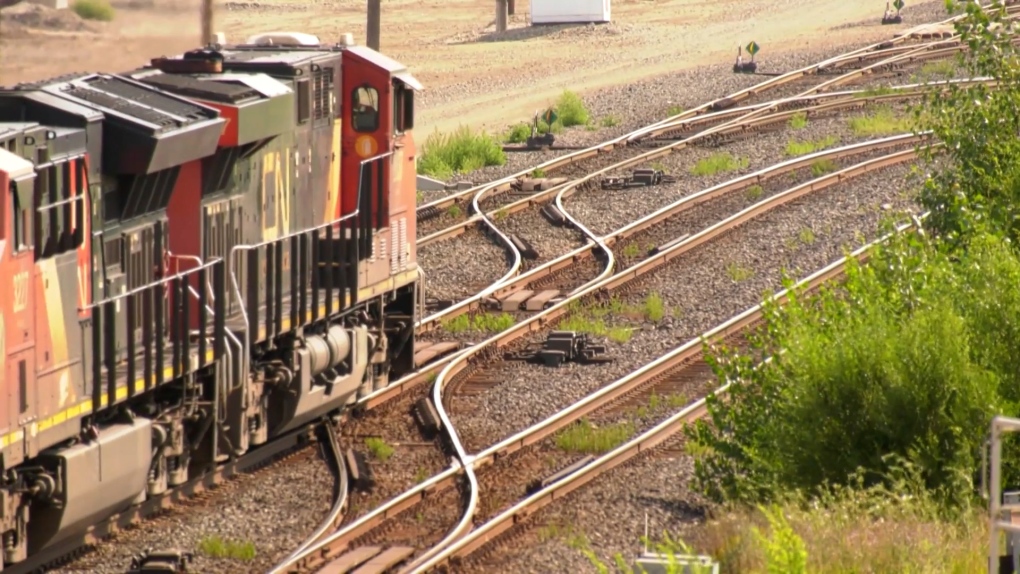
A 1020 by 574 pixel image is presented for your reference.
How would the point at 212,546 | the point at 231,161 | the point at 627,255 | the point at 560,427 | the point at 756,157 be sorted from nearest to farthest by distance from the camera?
the point at 212,546 < the point at 231,161 < the point at 560,427 < the point at 627,255 < the point at 756,157

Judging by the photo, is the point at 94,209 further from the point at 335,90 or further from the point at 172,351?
the point at 335,90

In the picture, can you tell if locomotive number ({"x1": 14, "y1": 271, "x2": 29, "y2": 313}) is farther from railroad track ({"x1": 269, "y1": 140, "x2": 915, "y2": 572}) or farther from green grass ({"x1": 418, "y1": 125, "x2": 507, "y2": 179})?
green grass ({"x1": 418, "y1": 125, "x2": 507, "y2": 179})

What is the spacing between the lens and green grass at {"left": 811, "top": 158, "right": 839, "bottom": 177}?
23578 mm

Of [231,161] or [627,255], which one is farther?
[627,255]

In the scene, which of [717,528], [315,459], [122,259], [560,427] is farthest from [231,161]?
[717,528]

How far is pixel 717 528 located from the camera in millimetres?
10164

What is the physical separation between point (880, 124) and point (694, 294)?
32.1 feet

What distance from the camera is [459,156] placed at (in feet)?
86.7

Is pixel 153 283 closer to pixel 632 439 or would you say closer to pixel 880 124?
pixel 632 439

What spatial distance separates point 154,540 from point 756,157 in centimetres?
1568

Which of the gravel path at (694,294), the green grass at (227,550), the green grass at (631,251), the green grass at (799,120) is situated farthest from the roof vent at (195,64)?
the green grass at (799,120)

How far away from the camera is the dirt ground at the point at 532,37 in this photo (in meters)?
37.1

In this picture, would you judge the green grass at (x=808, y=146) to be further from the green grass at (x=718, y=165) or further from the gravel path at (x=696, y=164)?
the green grass at (x=718, y=165)

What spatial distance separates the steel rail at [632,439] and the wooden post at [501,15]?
33.3 metres
